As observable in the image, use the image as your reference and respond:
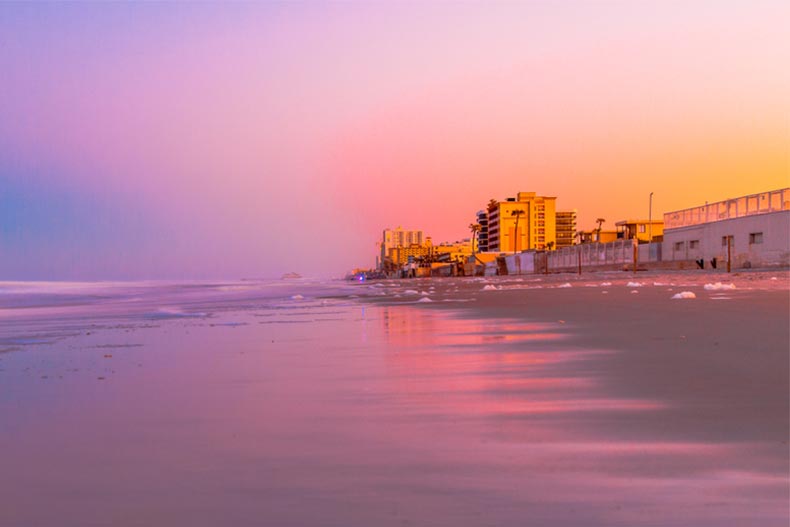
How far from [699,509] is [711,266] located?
4725cm

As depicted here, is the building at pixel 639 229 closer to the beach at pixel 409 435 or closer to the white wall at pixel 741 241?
the white wall at pixel 741 241

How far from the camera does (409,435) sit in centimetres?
295

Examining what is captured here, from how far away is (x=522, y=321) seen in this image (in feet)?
30.2

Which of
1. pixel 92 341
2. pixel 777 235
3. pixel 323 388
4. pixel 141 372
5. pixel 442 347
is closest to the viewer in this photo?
pixel 323 388

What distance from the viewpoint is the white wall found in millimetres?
36094

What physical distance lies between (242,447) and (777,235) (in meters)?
42.7

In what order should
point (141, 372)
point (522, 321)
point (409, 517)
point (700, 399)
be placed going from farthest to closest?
point (522, 321) < point (141, 372) < point (700, 399) < point (409, 517)

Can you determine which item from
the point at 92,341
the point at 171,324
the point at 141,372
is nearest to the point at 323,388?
the point at 141,372

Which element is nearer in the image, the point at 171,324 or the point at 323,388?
the point at 323,388

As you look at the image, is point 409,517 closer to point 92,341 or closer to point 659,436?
point 659,436

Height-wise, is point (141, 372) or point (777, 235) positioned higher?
point (777, 235)

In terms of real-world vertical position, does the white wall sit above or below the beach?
above

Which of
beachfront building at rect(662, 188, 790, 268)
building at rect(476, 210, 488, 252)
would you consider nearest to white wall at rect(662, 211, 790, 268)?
beachfront building at rect(662, 188, 790, 268)

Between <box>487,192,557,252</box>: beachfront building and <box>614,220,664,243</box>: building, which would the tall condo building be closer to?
<box>487,192,557,252</box>: beachfront building
